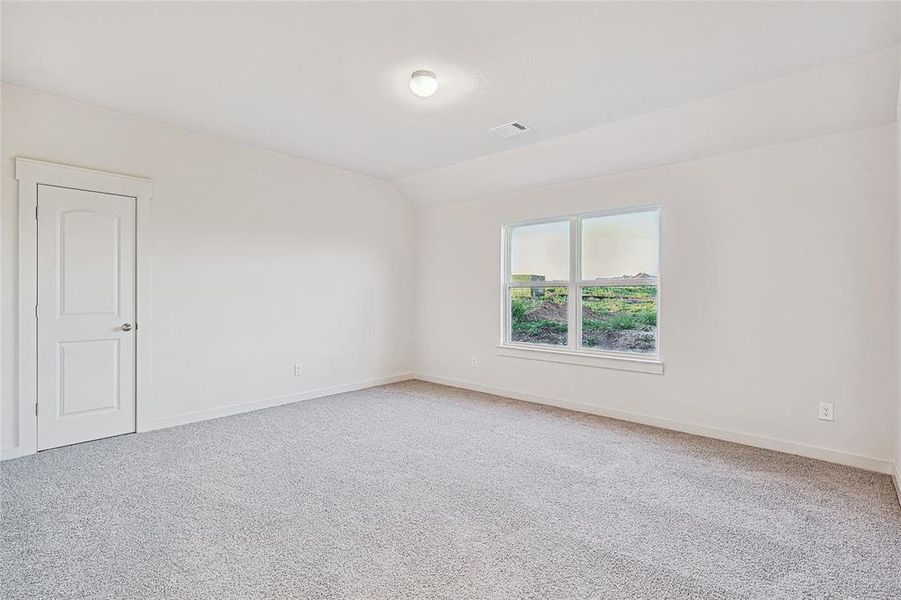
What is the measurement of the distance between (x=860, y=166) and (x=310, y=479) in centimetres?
421

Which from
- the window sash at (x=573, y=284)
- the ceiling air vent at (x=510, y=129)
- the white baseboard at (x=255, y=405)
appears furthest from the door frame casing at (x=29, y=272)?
the window sash at (x=573, y=284)

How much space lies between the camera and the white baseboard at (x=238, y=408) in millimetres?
3180

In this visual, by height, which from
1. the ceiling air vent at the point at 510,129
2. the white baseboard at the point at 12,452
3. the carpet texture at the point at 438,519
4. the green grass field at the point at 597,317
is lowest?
the carpet texture at the point at 438,519

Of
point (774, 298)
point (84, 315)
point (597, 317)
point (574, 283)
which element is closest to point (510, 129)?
point (574, 283)

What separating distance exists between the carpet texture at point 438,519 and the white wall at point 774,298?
33 centimetres

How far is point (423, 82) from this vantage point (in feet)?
9.44

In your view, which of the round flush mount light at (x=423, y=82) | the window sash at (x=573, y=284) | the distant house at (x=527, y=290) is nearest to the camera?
the round flush mount light at (x=423, y=82)

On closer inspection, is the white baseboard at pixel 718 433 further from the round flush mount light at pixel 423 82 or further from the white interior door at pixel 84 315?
the white interior door at pixel 84 315

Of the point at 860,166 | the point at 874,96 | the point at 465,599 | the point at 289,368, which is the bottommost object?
the point at 465,599

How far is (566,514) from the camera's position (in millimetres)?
2383

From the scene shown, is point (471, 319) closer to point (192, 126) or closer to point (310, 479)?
point (310, 479)

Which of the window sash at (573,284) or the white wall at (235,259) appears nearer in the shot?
the white wall at (235,259)

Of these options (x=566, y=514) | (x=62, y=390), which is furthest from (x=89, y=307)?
(x=566, y=514)

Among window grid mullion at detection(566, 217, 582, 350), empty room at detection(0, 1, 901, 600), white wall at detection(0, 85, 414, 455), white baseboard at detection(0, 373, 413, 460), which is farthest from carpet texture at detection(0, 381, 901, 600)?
window grid mullion at detection(566, 217, 582, 350)
